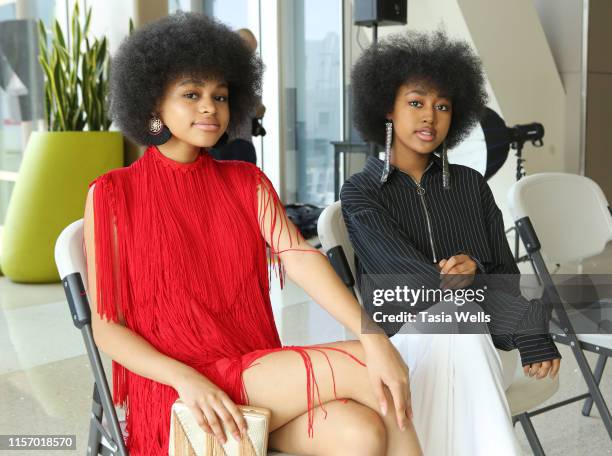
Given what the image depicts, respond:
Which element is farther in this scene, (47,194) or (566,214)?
(47,194)

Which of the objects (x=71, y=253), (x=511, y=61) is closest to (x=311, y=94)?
(x=511, y=61)

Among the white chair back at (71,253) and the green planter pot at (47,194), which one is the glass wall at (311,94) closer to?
the green planter pot at (47,194)

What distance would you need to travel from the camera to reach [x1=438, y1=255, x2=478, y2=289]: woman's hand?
1937 millimetres

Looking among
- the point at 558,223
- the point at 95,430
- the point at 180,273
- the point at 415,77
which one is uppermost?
the point at 415,77

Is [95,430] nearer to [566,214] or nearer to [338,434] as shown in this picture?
[338,434]

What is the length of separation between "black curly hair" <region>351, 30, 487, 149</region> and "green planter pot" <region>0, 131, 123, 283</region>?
3138 mm

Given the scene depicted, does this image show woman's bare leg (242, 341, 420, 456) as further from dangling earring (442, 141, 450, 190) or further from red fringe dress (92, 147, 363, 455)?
dangling earring (442, 141, 450, 190)

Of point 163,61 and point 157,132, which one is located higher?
point 163,61

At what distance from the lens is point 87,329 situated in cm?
156

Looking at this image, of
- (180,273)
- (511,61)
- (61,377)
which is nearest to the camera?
(180,273)

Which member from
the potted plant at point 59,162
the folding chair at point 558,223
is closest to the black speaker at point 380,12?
the potted plant at point 59,162

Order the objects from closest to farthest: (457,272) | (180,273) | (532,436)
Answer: (180,273) → (457,272) → (532,436)

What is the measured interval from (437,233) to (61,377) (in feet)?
6.34

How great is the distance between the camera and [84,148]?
516cm
